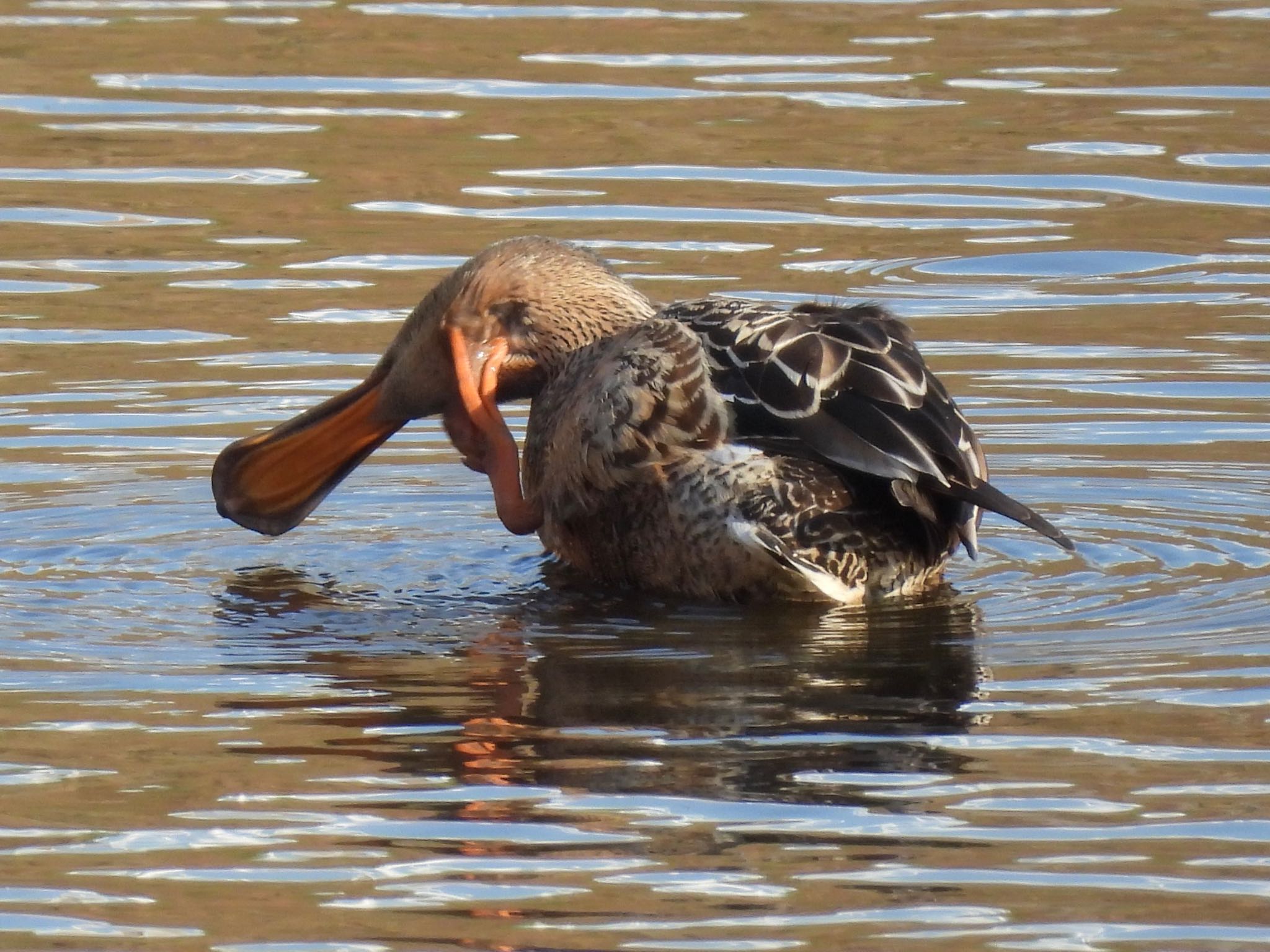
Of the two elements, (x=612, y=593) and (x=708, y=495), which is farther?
(x=612, y=593)

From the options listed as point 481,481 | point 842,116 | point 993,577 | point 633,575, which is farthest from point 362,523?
point 842,116

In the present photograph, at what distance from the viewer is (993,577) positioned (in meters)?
7.84

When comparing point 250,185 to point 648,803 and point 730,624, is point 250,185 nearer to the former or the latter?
point 730,624

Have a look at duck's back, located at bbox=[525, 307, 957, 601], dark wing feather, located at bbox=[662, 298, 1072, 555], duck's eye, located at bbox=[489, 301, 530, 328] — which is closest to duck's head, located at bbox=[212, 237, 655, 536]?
duck's eye, located at bbox=[489, 301, 530, 328]

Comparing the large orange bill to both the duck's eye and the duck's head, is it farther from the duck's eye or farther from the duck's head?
the duck's eye

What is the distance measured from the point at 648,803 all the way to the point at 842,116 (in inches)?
375

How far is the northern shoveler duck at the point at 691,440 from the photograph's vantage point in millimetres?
7164

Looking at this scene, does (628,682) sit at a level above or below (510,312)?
below

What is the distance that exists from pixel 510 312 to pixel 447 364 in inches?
10.8

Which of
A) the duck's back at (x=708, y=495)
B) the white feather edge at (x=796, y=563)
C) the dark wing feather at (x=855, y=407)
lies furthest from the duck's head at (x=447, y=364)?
the white feather edge at (x=796, y=563)

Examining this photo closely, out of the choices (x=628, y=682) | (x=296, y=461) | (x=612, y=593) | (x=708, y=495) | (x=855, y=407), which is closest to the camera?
(x=628, y=682)

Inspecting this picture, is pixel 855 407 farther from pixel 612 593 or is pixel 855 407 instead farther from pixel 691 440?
pixel 612 593

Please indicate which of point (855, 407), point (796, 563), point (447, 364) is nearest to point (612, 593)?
point (796, 563)

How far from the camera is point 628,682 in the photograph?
6.66 metres
